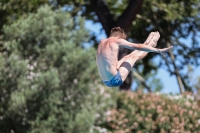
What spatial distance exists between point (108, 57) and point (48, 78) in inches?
286

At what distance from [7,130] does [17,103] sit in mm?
902

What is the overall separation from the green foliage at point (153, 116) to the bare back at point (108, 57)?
7890mm

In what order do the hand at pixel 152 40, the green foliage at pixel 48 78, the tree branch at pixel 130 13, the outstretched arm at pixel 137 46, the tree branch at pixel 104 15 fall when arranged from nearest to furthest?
the outstretched arm at pixel 137 46
the hand at pixel 152 40
the green foliage at pixel 48 78
the tree branch at pixel 130 13
the tree branch at pixel 104 15

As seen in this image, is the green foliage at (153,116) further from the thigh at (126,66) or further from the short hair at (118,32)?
the short hair at (118,32)

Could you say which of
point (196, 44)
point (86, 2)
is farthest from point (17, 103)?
point (196, 44)

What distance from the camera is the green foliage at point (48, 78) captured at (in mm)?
13242

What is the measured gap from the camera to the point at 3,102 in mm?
13500

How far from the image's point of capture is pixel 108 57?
611cm

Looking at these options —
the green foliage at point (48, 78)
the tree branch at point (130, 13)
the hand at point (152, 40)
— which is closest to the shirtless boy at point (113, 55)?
the hand at point (152, 40)

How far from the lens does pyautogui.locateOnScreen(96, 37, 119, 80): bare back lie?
6055 millimetres

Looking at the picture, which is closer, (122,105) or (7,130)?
(7,130)

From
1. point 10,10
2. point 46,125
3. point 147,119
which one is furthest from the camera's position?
point 10,10

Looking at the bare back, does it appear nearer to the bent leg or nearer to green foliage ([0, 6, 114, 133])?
the bent leg

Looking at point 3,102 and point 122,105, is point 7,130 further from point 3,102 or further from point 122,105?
point 122,105
